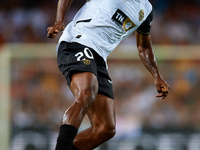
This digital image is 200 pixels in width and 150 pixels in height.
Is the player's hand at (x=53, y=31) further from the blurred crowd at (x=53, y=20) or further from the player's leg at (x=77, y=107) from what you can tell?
the blurred crowd at (x=53, y=20)

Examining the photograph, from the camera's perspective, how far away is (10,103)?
18.1 ft

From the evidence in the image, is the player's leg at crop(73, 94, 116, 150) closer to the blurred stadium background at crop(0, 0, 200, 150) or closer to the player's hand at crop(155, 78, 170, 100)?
the player's hand at crop(155, 78, 170, 100)

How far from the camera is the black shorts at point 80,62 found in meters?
2.85

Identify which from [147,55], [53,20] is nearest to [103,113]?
[147,55]

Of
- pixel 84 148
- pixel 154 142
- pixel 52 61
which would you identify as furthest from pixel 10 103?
pixel 84 148

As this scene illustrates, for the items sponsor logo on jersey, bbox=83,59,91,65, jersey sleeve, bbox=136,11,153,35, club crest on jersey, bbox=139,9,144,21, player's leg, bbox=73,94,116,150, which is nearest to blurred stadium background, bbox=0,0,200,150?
jersey sleeve, bbox=136,11,153,35

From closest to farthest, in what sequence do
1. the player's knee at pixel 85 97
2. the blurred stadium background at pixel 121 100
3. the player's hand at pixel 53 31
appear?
the player's knee at pixel 85 97 → the player's hand at pixel 53 31 → the blurred stadium background at pixel 121 100

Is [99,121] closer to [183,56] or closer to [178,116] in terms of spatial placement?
[178,116]

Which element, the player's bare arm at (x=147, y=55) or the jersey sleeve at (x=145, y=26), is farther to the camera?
the player's bare arm at (x=147, y=55)

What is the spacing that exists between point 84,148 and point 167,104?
8.95ft

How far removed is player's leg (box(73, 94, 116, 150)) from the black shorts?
0.31ft

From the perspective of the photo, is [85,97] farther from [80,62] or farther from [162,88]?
[162,88]

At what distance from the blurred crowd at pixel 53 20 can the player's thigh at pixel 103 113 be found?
4193mm

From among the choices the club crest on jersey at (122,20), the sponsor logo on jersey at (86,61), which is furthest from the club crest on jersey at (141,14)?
the sponsor logo on jersey at (86,61)
